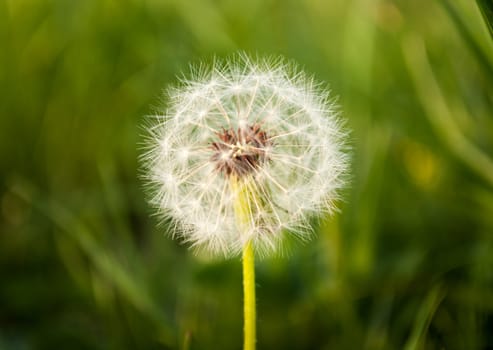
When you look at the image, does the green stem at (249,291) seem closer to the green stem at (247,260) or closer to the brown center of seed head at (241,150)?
the green stem at (247,260)

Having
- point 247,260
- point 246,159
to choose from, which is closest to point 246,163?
point 246,159

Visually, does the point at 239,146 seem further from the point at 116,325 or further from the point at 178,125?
the point at 116,325

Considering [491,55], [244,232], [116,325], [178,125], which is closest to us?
[244,232]

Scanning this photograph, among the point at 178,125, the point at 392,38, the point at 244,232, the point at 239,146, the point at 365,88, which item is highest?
the point at 392,38

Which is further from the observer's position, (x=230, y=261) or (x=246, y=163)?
(x=230, y=261)

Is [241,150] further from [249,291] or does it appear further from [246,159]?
[249,291]

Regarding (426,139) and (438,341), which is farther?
(426,139)

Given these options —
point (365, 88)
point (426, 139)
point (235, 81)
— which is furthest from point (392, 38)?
point (235, 81)

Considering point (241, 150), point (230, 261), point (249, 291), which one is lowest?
point (249, 291)
